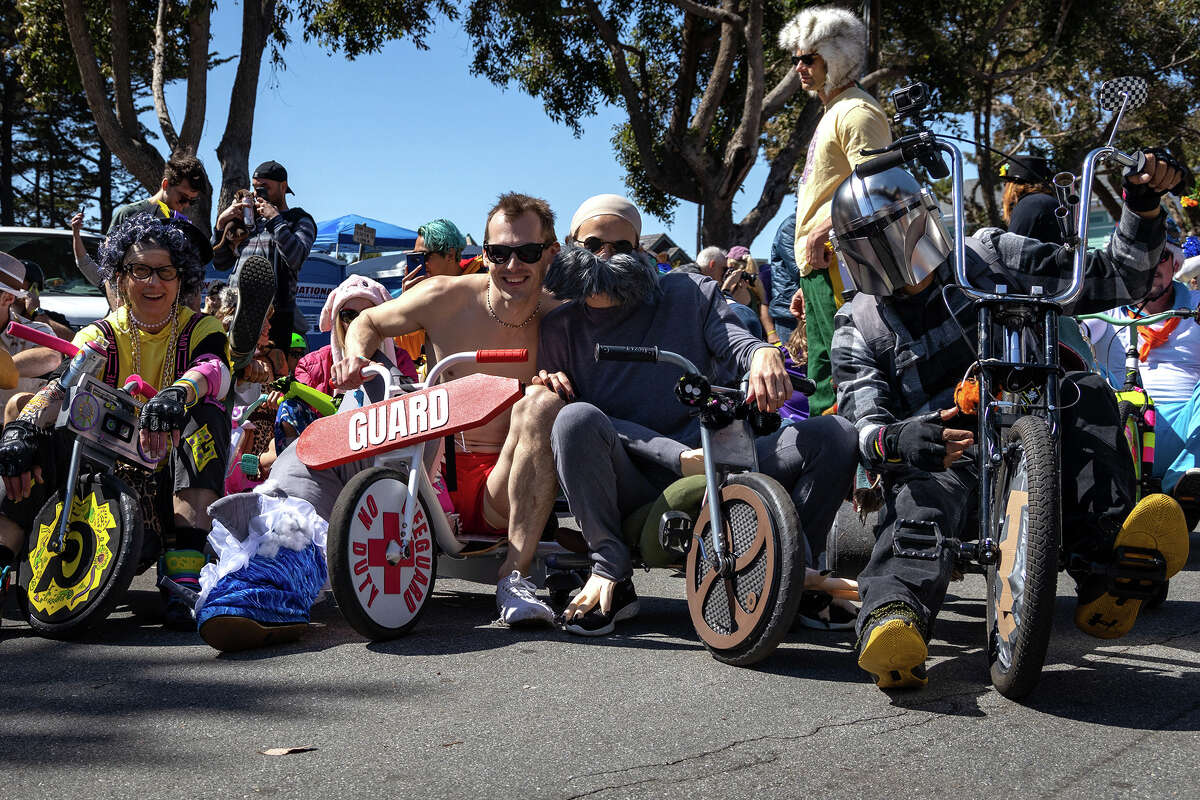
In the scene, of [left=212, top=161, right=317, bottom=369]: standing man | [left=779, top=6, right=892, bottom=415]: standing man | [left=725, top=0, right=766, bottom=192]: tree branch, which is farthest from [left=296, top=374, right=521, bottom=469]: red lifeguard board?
[left=725, top=0, right=766, bottom=192]: tree branch

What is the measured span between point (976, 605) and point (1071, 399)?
149cm

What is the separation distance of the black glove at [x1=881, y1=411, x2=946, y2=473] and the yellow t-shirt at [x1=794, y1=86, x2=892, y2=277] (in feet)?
5.33

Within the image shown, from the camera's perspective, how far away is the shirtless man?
422 centimetres

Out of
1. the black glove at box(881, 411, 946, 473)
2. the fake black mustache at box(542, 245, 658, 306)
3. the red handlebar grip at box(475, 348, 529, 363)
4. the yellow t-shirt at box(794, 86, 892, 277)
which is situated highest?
the yellow t-shirt at box(794, 86, 892, 277)

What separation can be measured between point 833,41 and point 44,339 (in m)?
3.34

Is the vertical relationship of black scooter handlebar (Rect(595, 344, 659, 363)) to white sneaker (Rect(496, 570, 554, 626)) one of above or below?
above

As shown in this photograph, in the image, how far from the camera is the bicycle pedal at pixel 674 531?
387cm

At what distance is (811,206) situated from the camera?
5023 millimetres

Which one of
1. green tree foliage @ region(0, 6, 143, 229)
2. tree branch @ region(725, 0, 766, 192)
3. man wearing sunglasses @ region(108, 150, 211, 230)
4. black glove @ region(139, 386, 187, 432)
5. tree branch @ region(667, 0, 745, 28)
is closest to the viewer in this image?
black glove @ region(139, 386, 187, 432)

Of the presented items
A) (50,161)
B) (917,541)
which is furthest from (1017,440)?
(50,161)

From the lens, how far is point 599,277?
14.3ft

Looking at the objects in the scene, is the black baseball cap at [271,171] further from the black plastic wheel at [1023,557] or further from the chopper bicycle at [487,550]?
the black plastic wheel at [1023,557]

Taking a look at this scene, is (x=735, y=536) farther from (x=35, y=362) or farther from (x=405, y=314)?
(x=35, y=362)

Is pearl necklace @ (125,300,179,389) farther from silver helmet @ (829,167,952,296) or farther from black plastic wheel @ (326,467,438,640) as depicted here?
silver helmet @ (829,167,952,296)
